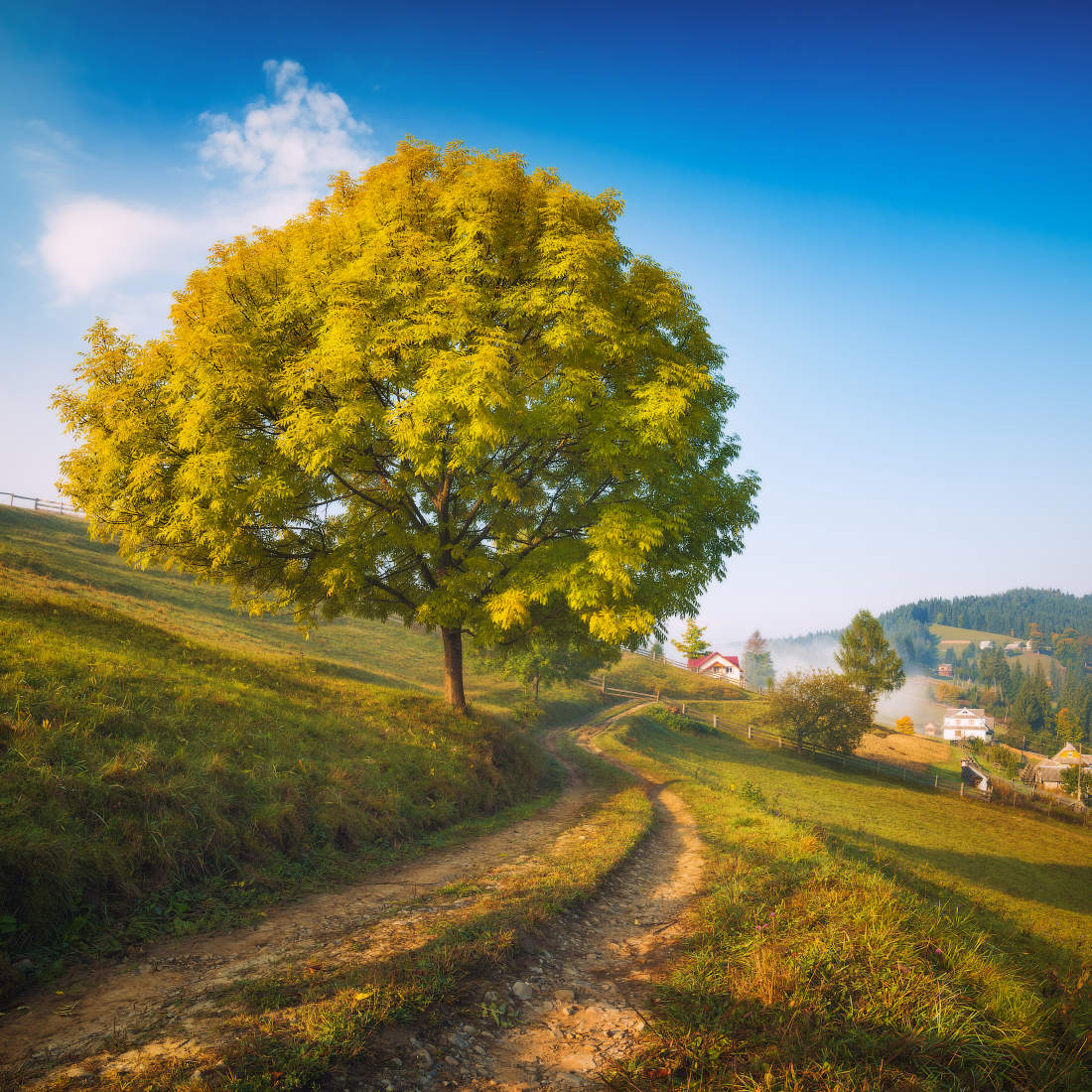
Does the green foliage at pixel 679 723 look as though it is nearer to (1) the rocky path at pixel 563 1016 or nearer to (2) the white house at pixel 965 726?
(1) the rocky path at pixel 563 1016

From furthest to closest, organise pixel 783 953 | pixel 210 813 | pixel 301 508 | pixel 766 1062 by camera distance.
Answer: pixel 301 508 < pixel 210 813 < pixel 783 953 < pixel 766 1062

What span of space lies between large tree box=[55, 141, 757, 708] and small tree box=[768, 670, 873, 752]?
3775 centimetres

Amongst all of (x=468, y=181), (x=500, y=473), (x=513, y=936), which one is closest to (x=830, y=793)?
(x=500, y=473)

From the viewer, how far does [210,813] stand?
7488 millimetres

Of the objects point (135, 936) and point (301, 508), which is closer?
point (135, 936)

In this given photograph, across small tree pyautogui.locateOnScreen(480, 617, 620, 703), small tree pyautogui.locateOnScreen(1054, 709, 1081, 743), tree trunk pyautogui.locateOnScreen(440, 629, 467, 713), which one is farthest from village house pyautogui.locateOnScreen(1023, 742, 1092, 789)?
tree trunk pyautogui.locateOnScreen(440, 629, 467, 713)

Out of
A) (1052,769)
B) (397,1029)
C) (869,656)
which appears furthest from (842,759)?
(397,1029)

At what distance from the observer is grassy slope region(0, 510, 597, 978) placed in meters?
5.97

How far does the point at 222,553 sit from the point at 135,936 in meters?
7.91

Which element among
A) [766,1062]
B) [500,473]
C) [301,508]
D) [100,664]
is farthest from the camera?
[301,508]

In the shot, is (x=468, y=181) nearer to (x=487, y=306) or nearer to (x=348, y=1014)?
(x=487, y=306)

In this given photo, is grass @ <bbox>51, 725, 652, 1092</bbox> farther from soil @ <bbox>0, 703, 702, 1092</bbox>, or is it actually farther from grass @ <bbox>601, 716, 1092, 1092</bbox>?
grass @ <bbox>601, 716, 1092, 1092</bbox>

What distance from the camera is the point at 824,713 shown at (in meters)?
46.0

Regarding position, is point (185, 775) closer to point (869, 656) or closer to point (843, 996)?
point (843, 996)
